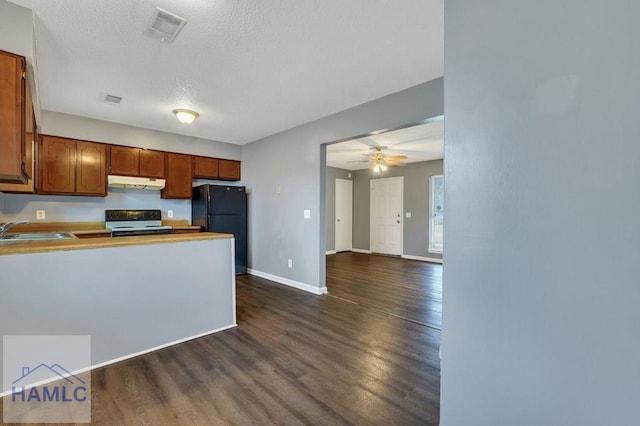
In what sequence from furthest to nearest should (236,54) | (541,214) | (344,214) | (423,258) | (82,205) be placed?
(344,214) → (423,258) → (82,205) → (236,54) → (541,214)

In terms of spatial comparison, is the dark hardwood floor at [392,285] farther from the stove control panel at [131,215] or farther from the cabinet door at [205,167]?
the stove control panel at [131,215]

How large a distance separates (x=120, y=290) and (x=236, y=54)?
219cm

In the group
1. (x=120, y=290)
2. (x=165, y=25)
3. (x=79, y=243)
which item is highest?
(x=165, y=25)

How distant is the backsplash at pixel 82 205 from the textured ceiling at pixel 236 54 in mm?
1238

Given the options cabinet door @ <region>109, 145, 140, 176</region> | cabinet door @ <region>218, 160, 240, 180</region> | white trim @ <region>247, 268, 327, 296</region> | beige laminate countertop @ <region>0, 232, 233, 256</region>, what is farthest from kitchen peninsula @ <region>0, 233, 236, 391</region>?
cabinet door @ <region>218, 160, 240, 180</region>

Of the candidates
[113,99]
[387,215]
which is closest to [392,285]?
[387,215]

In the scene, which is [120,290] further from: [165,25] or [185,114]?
[185,114]

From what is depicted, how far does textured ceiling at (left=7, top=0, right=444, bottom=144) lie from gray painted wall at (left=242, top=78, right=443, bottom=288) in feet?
0.61

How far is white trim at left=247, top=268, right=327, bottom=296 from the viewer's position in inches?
159

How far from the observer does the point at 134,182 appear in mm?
4207

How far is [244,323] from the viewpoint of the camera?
2.99 meters

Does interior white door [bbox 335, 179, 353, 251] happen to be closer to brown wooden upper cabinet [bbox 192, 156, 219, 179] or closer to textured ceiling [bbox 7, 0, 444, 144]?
brown wooden upper cabinet [bbox 192, 156, 219, 179]

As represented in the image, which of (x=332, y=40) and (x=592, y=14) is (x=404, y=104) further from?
(x=592, y=14)

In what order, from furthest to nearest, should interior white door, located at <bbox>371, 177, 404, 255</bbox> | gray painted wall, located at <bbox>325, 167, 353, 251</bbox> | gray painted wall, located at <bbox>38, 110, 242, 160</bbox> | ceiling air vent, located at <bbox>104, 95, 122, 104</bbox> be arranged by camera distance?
1. gray painted wall, located at <bbox>325, 167, 353, 251</bbox>
2. interior white door, located at <bbox>371, 177, 404, 255</bbox>
3. gray painted wall, located at <bbox>38, 110, 242, 160</bbox>
4. ceiling air vent, located at <bbox>104, 95, 122, 104</bbox>
